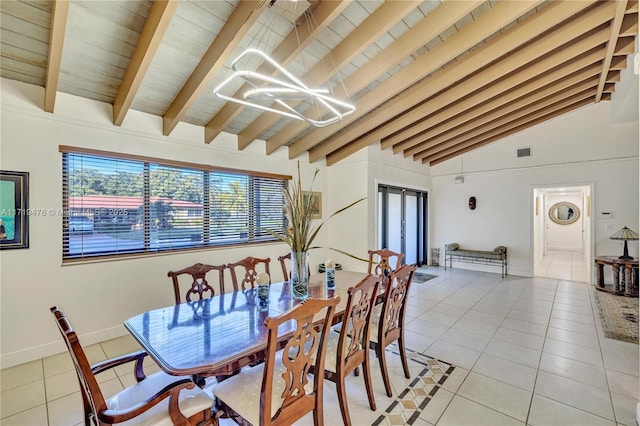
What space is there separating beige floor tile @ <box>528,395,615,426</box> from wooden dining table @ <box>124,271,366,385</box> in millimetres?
1562

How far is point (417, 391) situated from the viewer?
2340 mm

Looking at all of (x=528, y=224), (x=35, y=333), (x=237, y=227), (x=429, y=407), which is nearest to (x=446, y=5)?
(x=429, y=407)

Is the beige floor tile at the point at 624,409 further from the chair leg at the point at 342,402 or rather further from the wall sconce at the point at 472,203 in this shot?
the wall sconce at the point at 472,203

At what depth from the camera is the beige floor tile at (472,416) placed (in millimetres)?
1987

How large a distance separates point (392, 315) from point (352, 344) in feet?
1.82

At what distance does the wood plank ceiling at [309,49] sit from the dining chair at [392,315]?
218 cm

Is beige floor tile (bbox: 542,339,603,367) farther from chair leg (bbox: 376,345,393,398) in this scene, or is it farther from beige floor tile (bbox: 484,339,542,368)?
chair leg (bbox: 376,345,393,398)

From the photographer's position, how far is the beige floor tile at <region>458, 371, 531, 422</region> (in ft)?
6.95

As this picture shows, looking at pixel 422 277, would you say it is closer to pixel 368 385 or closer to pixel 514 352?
pixel 514 352

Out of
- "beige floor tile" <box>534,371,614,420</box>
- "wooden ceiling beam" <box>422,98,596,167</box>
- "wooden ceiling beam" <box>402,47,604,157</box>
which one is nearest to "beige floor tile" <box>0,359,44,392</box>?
"beige floor tile" <box>534,371,614,420</box>

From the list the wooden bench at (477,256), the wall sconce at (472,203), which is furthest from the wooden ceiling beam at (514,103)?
the wooden bench at (477,256)

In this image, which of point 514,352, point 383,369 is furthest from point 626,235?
point 383,369

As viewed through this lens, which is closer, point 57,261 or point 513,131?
point 57,261

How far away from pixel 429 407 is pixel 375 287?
1.05 metres
